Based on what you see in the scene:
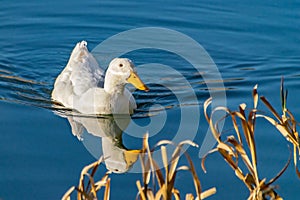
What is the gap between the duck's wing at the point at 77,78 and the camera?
8.09m

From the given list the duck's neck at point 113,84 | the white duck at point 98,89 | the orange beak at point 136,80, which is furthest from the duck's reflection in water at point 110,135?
the orange beak at point 136,80

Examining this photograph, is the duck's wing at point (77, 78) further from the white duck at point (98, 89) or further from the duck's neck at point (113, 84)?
the duck's neck at point (113, 84)

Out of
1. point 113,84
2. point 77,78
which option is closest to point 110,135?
point 113,84

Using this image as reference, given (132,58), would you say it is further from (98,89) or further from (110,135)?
(110,135)

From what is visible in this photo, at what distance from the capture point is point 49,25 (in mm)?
10383

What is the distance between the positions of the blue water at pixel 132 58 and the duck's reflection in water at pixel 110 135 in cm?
14

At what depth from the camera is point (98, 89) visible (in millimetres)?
8023

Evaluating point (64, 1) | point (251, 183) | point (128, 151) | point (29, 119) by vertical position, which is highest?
point (64, 1)

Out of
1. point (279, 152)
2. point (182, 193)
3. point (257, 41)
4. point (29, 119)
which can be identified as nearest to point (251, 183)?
Result: point (182, 193)

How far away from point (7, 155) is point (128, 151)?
111cm

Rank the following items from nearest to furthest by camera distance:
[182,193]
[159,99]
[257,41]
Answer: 1. [182,193]
2. [159,99]
3. [257,41]

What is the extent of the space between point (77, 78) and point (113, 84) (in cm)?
54

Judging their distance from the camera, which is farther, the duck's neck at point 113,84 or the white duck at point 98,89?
the duck's neck at point 113,84

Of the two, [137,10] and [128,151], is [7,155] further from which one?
[137,10]
